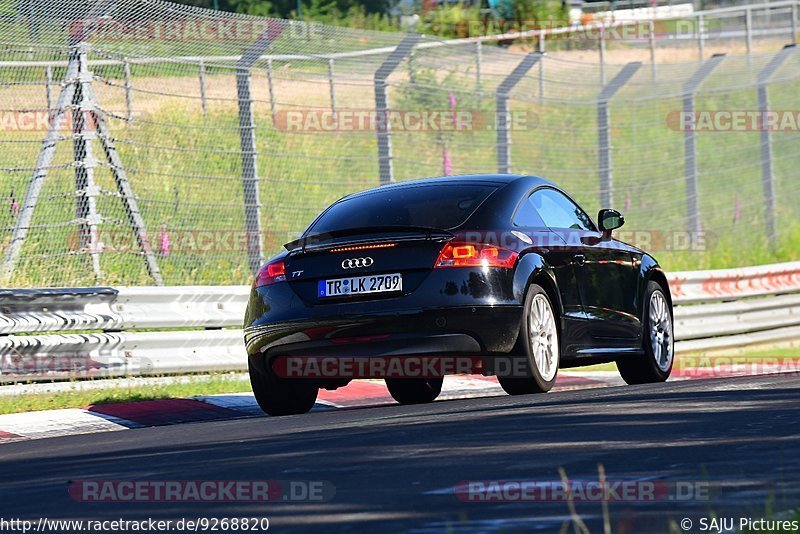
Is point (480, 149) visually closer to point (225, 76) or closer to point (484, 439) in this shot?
point (225, 76)

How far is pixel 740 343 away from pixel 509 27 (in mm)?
22720

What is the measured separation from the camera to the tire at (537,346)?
8.73m

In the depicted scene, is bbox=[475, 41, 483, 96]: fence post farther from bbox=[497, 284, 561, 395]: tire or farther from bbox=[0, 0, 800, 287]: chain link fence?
bbox=[497, 284, 561, 395]: tire

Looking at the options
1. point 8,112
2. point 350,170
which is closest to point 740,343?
point 350,170

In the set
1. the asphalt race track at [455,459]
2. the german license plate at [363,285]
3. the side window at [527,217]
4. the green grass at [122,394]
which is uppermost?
the side window at [527,217]

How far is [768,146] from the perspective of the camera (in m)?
21.7

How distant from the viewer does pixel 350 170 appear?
15.1m

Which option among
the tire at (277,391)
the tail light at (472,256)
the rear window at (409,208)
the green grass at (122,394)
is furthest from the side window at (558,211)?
the green grass at (122,394)

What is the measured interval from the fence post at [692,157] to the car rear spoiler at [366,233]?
11.7m

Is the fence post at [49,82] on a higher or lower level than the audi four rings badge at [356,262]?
higher

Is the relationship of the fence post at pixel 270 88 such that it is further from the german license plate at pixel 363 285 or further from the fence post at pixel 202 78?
the german license plate at pixel 363 285

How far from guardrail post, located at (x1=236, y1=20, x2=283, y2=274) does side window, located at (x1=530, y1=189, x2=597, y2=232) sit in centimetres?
360

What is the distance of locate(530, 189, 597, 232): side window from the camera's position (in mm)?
9703

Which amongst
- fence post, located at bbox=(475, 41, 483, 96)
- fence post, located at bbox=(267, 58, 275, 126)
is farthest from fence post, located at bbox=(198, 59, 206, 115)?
fence post, located at bbox=(475, 41, 483, 96)
